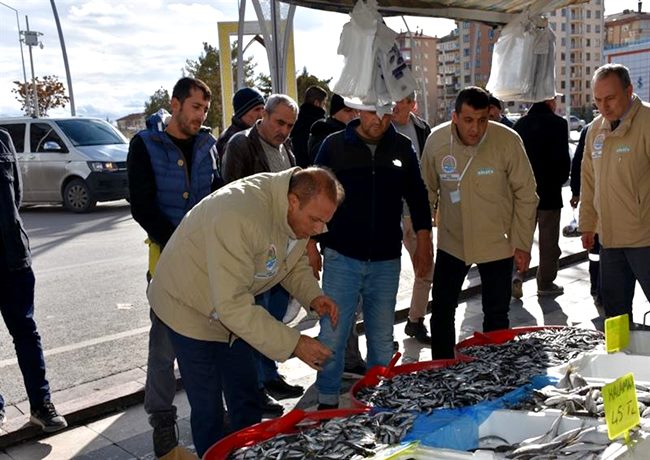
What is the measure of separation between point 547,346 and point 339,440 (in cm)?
177

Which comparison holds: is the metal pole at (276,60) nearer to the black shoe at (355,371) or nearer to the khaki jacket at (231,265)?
the black shoe at (355,371)

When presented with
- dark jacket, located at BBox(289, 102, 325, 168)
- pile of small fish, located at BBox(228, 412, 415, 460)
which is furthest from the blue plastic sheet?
dark jacket, located at BBox(289, 102, 325, 168)

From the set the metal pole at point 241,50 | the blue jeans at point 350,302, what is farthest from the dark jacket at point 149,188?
the metal pole at point 241,50

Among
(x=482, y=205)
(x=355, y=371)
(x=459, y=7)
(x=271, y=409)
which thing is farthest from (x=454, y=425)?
(x=459, y=7)

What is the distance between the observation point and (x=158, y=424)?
3654 mm

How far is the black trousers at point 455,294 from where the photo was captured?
4.55 metres

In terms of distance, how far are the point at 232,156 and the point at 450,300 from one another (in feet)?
5.89

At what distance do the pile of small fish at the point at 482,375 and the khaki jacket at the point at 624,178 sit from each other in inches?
31.8

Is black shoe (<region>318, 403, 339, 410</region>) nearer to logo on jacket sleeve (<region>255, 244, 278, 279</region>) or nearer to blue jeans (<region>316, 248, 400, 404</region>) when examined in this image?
blue jeans (<region>316, 248, 400, 404</region>)

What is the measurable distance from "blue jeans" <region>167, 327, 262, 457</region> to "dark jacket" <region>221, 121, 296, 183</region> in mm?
1680

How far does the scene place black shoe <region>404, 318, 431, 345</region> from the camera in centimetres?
587

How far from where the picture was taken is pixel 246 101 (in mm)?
5211

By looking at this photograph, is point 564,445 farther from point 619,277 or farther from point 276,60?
point 276,60

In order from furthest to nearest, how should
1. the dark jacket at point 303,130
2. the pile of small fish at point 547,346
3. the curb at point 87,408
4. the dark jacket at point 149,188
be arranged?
the dark jacket at point 303,130
the curb at point 87,408
the dark jacket at point 149,188
the pile of small fish at point 547,346
